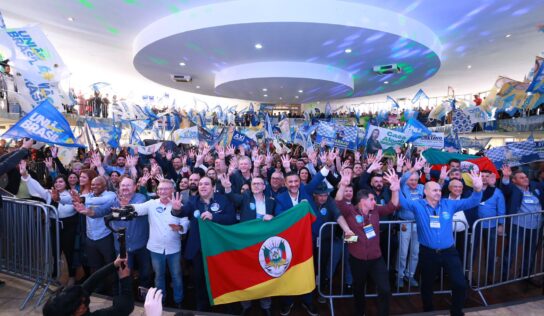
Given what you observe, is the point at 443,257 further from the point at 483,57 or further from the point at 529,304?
the point at 483,57

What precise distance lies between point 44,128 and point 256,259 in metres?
3.82

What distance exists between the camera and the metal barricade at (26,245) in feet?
11.5

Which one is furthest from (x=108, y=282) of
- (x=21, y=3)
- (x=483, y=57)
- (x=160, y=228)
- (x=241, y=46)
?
(x=483, y=57)

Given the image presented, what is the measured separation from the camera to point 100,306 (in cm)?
344

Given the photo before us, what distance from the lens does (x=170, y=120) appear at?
46.7 feet

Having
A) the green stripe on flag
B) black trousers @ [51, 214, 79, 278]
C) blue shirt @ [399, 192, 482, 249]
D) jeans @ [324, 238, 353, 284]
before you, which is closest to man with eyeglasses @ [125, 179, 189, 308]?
the green stripe on flag

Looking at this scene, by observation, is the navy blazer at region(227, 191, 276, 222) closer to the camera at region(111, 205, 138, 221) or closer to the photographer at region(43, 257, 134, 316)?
the camera at region(111, 205, 138, 221)

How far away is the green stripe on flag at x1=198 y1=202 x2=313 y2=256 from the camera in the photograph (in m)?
3.52

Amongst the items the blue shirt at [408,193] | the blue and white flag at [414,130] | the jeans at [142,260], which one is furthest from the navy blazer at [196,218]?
the blue and white flag at [414,130]

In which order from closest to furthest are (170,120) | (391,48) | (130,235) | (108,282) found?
1. (130,235)
2. (108,282)
3. (391,48)
4. (170,120)

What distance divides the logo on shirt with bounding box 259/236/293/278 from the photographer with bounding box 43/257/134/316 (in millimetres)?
1655

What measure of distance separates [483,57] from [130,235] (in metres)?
17.2

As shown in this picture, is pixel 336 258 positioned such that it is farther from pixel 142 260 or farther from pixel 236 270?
pixel 142 260

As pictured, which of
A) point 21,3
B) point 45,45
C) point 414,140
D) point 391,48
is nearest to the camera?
point 45,45
